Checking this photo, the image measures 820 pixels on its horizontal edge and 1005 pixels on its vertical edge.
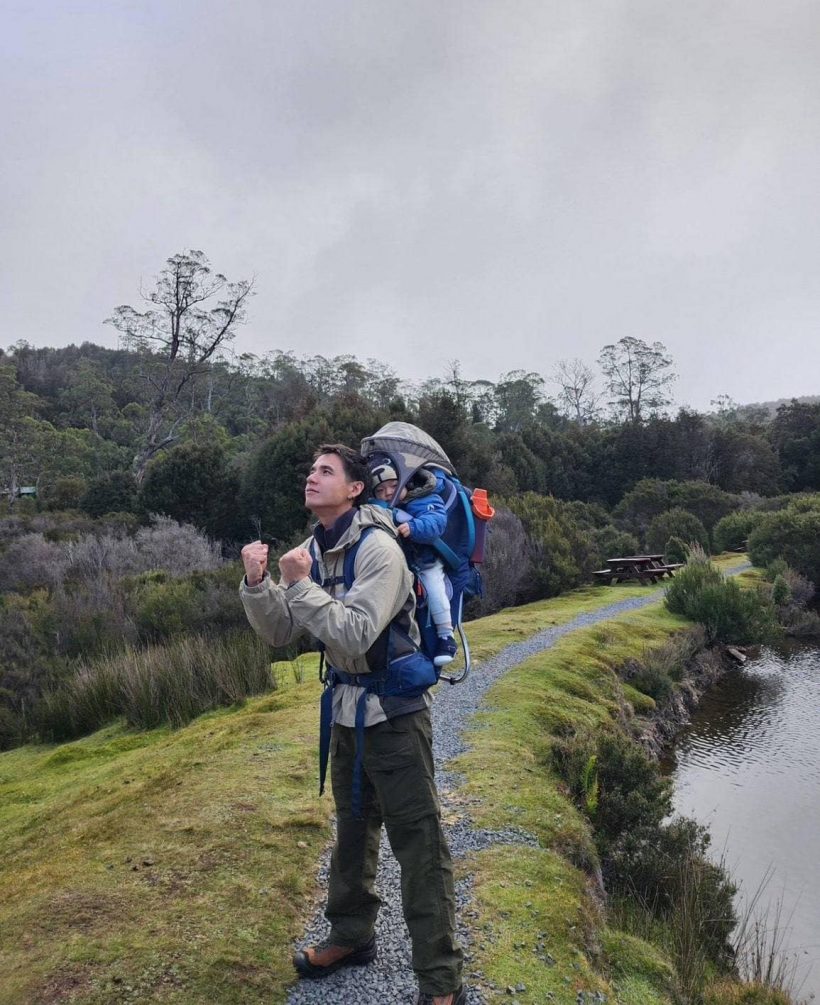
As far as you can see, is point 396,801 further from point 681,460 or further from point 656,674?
point 681,460

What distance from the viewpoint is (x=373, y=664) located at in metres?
2.27

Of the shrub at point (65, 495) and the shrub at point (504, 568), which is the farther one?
the shrub at point (65, 495)

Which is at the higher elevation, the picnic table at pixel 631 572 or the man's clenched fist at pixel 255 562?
the man's clenched fist at pixel 255 562

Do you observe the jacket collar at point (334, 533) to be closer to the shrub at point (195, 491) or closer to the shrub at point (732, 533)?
the shrub at point (195, 491)

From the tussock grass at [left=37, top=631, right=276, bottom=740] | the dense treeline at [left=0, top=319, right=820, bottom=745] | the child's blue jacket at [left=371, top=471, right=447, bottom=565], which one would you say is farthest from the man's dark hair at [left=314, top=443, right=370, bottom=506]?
the dense treeline at [left=0, top=319, right=820, bottom=745]

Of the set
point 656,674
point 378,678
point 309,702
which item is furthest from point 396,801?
point 656,674

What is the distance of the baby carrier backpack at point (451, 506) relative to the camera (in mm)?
2830

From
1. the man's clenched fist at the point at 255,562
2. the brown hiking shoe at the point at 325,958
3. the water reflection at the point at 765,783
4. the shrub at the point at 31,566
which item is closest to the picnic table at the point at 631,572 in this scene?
Answer: the water reflection at the point at 765,783

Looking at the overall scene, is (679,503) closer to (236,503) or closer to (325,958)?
(236,503)

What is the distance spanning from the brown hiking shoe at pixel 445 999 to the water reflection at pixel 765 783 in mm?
2881

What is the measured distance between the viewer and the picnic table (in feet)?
56.9

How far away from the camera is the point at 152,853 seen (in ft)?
11.5

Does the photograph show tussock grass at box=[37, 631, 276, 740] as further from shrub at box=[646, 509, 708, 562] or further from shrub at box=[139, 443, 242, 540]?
shrub at box=[646, 509, 708, 562]

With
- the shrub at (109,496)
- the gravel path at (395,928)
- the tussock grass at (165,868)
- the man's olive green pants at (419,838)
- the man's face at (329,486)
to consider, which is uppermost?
the shrub at (109,496)
